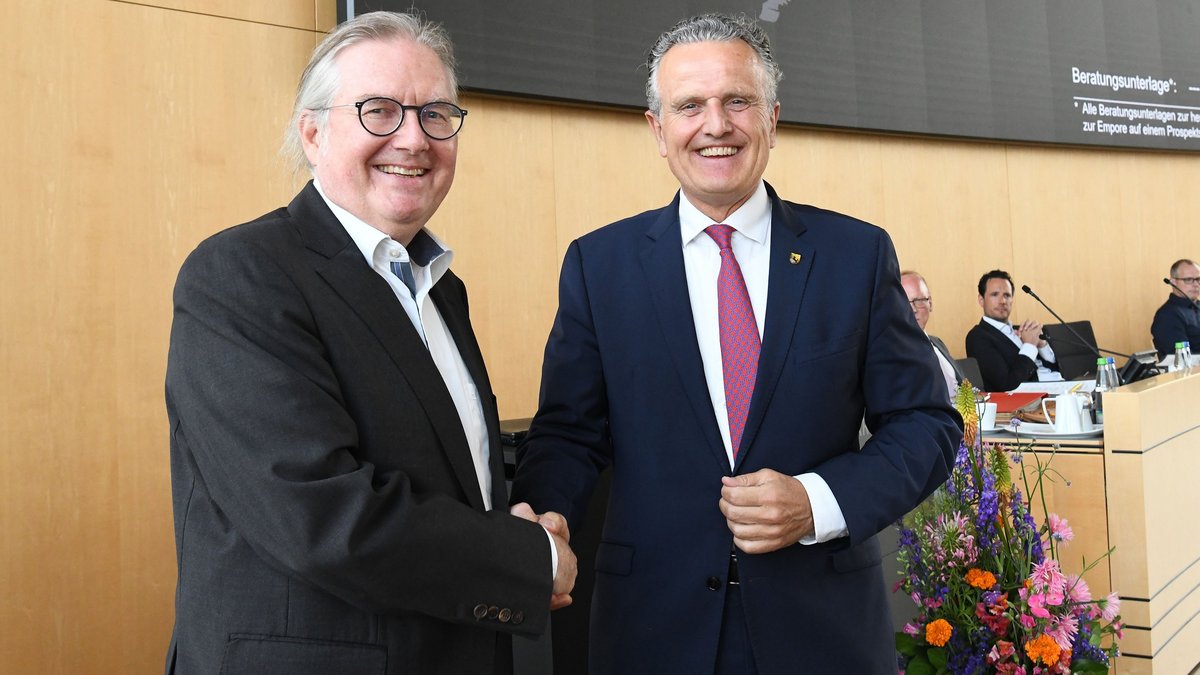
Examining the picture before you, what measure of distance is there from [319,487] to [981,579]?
1.89m

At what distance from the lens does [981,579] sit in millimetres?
2430

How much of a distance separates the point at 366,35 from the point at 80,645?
3109 mm

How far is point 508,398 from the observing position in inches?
194

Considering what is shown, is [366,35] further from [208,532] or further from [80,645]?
[80,645]

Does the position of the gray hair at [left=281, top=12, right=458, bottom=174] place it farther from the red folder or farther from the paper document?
the paper document

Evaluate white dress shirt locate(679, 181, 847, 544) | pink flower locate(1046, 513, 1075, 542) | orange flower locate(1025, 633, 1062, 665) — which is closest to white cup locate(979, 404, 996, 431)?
pink flower locate(1046, 513, 1075, 542)

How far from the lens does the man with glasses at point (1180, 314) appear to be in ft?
26.8

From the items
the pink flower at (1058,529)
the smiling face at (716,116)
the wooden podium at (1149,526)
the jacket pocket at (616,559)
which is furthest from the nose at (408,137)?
the wooden podium at (1149,526)

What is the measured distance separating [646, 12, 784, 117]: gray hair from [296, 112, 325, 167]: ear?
604 mm

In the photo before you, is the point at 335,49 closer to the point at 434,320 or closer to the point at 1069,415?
the point at 434,320

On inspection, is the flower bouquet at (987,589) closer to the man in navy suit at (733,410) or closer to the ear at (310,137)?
the man in navy suit at (733,410)

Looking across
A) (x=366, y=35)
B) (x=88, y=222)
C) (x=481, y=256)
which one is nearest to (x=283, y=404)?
(x=366, y=35)

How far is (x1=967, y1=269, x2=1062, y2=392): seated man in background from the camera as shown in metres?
6.86

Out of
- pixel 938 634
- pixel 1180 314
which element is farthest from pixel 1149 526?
pixel 1180 314
